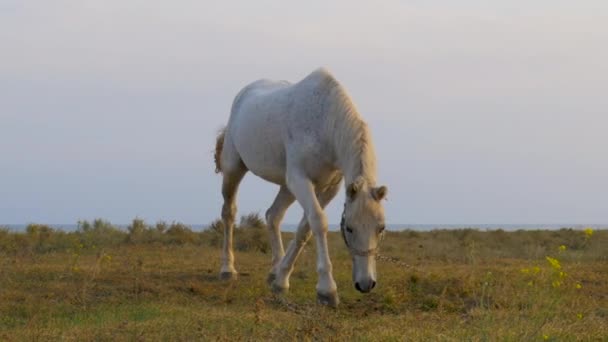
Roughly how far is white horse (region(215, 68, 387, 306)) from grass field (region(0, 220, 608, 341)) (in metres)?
0.32

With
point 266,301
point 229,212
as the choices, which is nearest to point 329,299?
point 266,301

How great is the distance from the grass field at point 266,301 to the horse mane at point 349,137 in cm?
92

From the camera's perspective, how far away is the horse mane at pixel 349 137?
723 centimetres

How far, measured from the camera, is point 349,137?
7406mm

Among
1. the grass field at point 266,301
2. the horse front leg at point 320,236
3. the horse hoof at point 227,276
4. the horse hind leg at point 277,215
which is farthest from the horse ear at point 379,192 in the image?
the horse hoof at point 227,276

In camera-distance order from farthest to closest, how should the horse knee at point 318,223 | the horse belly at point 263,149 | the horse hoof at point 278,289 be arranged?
the horse belly at point 263,149
the horse hoof at point 278,289
the horse knee at point 318,223

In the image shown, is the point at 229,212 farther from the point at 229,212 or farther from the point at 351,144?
the point at 351,144

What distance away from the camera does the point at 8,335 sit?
17.8 ft

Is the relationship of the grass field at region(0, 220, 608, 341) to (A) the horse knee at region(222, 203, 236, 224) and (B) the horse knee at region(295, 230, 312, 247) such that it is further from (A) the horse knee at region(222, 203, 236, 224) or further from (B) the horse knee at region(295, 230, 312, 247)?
(A) the horse knee at region(222, 203, 236, 224)

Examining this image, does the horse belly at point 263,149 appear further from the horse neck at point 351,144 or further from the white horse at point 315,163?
the horse neck at point 351,144

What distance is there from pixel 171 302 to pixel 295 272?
299cm

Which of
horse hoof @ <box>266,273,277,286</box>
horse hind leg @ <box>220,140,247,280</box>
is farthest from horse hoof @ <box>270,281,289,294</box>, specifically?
horse hind leg @ <box>220,140,247,280</box>

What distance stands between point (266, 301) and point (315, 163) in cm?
144

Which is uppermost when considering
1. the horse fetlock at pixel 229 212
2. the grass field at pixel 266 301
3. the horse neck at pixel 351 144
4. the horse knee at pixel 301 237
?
the horse neck at pixel 351 144
